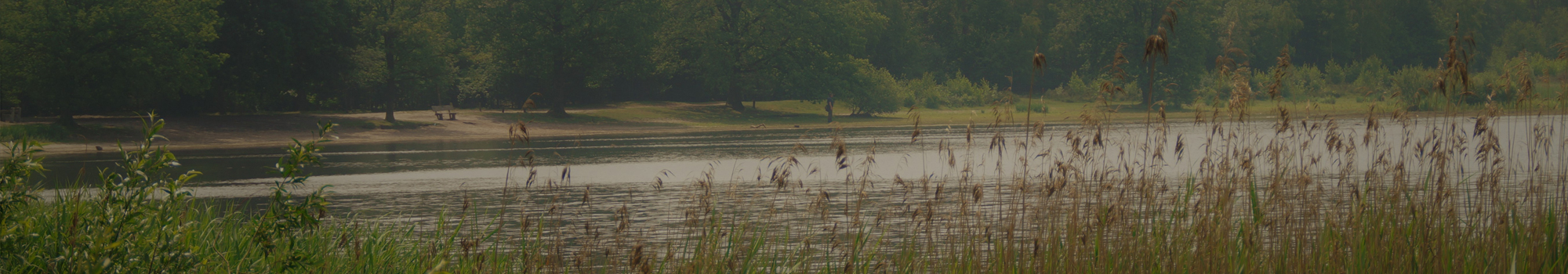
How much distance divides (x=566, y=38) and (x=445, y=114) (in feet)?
21.4

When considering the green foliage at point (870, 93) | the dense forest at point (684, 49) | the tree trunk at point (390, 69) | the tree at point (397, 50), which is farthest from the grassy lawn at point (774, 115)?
the tree trunk at point (390, 69)

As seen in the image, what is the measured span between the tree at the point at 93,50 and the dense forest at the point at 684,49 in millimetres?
64

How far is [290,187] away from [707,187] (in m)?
11.2

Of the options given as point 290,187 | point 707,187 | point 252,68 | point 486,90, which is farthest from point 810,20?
point 707,187

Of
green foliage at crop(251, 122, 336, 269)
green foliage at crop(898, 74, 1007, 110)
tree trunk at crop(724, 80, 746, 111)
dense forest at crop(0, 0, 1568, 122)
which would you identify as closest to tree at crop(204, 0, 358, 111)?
dense forest at crop(0, 0, 1568, 122)

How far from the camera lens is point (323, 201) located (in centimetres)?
568

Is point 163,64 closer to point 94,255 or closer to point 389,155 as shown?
point 389,155

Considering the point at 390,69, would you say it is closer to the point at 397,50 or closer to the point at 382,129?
the point at 397,50

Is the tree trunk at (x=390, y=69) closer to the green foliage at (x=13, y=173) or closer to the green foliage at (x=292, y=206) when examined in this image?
the green foliage at (x=13, y=173)

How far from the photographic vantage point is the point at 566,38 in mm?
51344

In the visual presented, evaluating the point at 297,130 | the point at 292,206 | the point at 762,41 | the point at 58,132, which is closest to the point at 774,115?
the point at 762,41

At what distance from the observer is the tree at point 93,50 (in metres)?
34.7

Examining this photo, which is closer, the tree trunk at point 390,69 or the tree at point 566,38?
the tree trunk at point 390,69

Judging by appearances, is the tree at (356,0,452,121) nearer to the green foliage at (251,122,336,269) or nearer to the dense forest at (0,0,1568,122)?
the dense forest at (0,0,1568,122)
